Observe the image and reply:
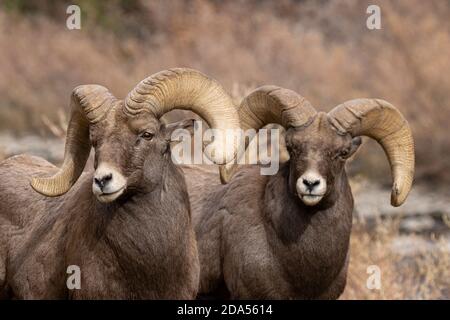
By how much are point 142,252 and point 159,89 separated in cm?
124

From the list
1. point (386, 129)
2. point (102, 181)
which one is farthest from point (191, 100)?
point (386, 129)

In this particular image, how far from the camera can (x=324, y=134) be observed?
10.6m

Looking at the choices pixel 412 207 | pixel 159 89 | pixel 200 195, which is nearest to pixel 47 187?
pixel 159 89

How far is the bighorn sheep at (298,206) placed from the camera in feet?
34.6

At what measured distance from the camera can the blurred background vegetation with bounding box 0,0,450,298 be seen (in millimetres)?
23547

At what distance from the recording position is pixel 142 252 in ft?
30.9

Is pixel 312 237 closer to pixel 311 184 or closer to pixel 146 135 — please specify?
pixel 311 184

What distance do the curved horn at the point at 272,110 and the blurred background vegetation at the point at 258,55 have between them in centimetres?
721

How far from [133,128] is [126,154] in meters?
0.22

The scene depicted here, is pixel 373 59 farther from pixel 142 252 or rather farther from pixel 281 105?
pixel 142 252

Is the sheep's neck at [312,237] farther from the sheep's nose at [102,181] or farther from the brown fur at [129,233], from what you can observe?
the sheep's nose at [102,181]

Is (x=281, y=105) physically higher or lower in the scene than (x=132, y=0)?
lower

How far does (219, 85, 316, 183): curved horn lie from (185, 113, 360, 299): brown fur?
0.40ft

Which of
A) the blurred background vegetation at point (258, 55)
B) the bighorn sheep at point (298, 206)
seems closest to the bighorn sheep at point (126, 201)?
the bighorn sheep at point (298, 206)
